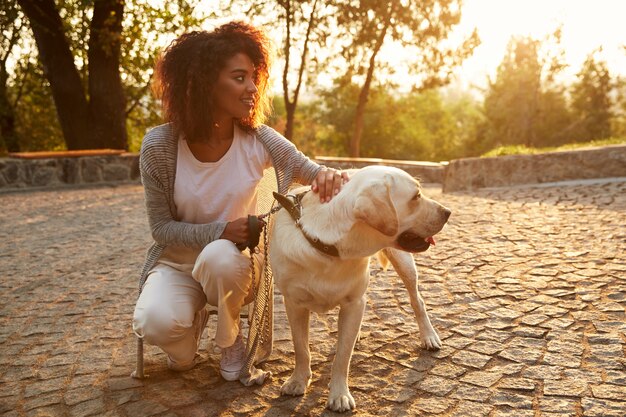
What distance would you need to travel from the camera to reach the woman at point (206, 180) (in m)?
3.06

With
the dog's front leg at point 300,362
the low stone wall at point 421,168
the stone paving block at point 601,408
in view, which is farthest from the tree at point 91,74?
the stone paving block at point 601,408

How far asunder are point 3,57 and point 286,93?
12.8m

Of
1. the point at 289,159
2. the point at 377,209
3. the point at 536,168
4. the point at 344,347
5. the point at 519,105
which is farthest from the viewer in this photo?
the point at 519,105

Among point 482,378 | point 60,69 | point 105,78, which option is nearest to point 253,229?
point 482,378

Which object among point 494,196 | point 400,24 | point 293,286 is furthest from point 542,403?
point 400,24

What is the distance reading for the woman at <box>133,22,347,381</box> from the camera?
3.06 meters

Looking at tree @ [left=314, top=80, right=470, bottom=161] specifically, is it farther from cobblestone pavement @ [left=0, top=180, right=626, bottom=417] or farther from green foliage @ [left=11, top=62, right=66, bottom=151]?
cobblestone pavement @ [left=0, top=180, right=626, bottom=417]

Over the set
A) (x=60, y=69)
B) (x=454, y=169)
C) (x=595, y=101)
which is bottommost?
(x=454, y=169)

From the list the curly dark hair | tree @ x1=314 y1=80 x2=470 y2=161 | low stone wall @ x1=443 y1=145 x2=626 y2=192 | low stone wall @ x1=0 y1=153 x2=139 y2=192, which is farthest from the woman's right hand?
tree @ x1=314 y1=80 x2=470 y2=161

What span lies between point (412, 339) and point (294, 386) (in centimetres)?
103

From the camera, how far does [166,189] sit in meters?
3.22

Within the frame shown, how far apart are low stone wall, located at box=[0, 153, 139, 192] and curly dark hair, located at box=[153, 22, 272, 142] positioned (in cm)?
1085

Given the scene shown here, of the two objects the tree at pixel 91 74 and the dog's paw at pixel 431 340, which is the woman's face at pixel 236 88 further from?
the tree at pixel 91 74

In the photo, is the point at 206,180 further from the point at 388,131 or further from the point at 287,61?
the point at 388,131
